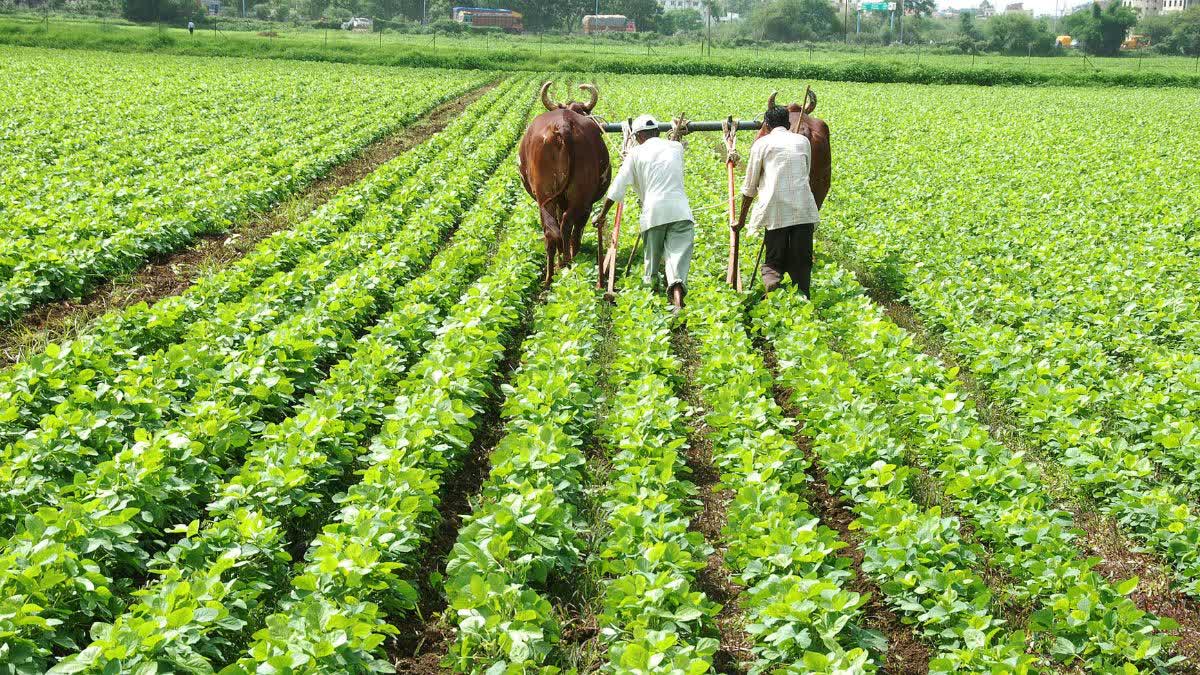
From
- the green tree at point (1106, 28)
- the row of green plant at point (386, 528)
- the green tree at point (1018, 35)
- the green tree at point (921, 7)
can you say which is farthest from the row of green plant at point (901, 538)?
the green tree at point (921, 7)

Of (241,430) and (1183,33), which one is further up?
(1183,33)

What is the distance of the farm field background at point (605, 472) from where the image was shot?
364cm

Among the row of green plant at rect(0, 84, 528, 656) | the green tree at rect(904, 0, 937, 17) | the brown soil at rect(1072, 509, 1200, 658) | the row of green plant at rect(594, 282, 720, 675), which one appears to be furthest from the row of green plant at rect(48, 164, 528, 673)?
the green tree at rect(904, 0, 937, 17)

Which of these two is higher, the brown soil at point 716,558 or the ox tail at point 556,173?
the ox tail at point 556,173

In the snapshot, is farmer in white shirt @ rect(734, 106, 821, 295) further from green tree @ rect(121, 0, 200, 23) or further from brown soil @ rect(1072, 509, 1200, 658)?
green tree @ rect(121, 0, 200, 23)

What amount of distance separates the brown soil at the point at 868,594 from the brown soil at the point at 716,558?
541mm

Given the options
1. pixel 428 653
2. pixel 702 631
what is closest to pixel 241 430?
pixel 428 653

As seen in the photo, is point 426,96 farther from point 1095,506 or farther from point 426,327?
point 1095,506

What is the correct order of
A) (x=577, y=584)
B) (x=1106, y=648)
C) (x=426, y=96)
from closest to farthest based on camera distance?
1. (x=1106, y=648)
2. (x=577, y=584)
3. (x=426, y=96)

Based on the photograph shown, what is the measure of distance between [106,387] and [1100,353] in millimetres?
6783

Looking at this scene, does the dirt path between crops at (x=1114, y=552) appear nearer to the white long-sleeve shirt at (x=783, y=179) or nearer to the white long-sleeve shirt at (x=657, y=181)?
the white long-sleeve shirt at (x=783, y=179)

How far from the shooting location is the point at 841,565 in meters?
3.93

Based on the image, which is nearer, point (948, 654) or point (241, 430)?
point (948, 654)

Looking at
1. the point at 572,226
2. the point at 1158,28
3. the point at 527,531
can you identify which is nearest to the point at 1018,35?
the point at 1158,28
